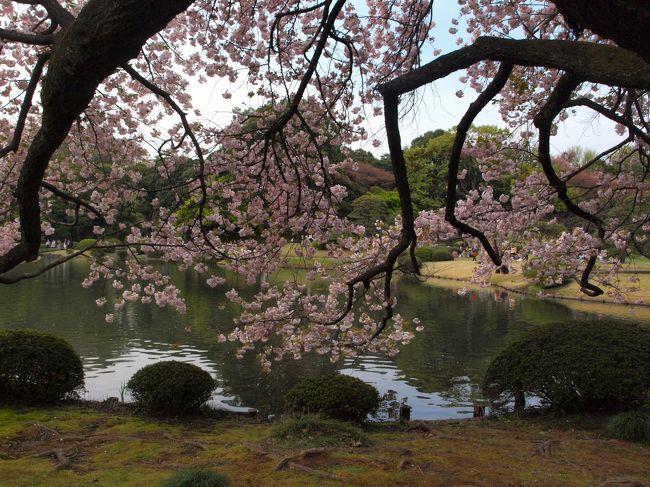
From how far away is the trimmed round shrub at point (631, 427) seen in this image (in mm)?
6777

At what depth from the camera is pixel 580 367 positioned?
748 cm

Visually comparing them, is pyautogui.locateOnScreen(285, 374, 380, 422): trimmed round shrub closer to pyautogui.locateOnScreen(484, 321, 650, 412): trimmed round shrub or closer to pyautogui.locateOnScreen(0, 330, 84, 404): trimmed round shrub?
pyautogui.locateOnScreen(484, 321, 650, 412): trimmed round shrub

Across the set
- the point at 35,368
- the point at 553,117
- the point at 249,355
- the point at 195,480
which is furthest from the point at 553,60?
the point at 249,355

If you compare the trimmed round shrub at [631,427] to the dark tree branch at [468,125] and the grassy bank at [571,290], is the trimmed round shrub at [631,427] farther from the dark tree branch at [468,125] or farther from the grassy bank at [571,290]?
the grassy bank at [571,290]

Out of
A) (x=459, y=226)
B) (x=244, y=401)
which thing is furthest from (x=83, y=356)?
(x=459, y=226)

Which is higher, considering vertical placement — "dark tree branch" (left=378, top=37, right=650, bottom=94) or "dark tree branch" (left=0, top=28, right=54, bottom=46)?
"dark tree branch" (left=0, top=28, right=54, bottom=46)

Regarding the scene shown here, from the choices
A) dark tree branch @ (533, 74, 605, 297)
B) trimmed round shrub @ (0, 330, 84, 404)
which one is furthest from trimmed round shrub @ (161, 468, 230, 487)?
trimmed round shrub @ (0, 330, 84, 404)

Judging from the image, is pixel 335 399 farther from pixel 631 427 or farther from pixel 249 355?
A: pixel 249 355

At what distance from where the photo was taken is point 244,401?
10.2 metres

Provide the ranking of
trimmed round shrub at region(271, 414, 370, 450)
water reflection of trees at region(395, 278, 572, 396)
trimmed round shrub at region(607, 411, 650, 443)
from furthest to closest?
water reflection of trees at region(395, 278, 572, 396) < trimmed round shrub at region(607, 411, 650, 443) < trimmed round shrub at region(271, 414, 370, 450)

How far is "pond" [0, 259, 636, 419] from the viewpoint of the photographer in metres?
10.9

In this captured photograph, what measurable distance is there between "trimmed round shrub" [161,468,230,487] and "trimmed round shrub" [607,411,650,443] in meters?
5.12

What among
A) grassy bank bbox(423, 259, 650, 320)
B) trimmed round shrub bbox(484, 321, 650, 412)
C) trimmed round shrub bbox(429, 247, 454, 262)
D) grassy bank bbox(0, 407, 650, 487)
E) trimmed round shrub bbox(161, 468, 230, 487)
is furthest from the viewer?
trimmed round shrub bbox(429, 247, 454, 262)

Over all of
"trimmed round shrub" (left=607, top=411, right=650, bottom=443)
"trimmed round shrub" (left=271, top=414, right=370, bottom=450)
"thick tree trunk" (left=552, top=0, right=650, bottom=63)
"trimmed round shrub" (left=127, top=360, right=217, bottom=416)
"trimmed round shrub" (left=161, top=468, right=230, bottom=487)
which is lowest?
"trimmed round shrub" (left=607, top=411, right=650, bottom=443)
